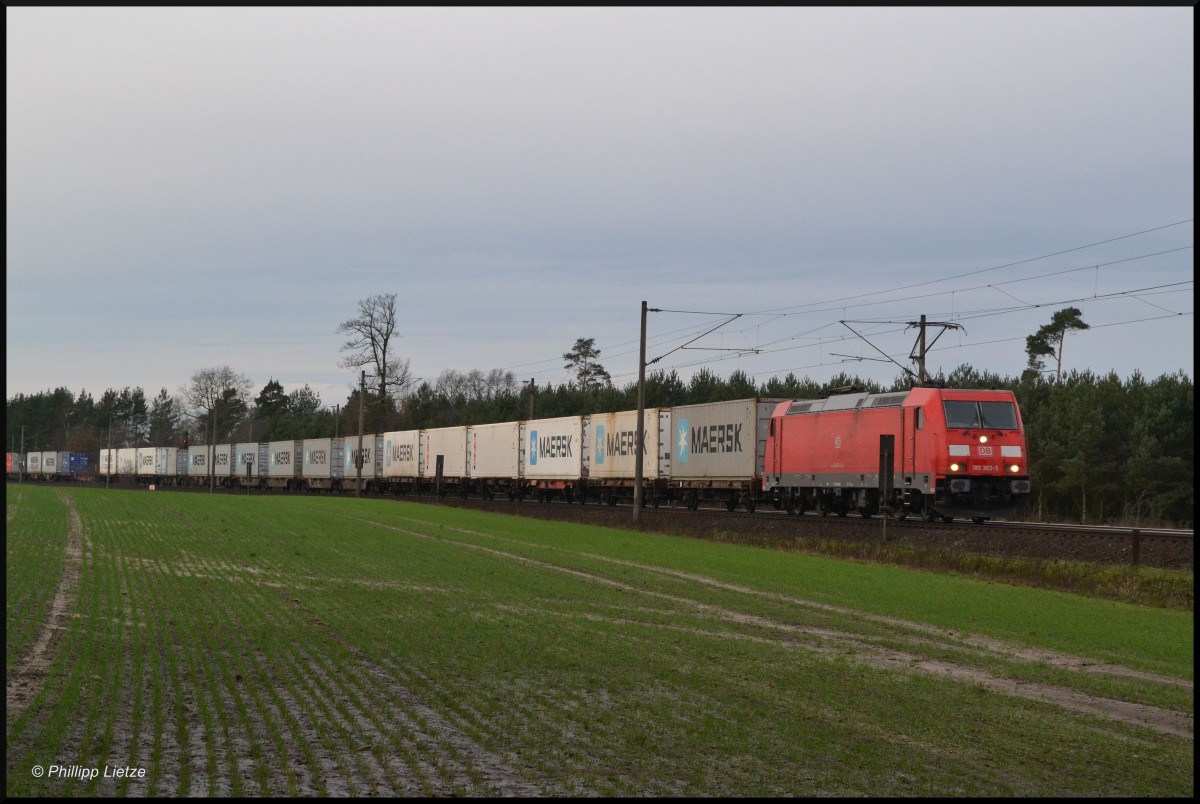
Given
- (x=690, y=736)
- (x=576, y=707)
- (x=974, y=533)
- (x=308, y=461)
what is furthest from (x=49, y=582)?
(x=308, y=461)

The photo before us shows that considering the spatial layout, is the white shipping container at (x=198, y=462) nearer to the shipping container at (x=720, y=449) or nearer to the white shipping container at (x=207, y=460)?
the white shipping container at (x=207, y=460)

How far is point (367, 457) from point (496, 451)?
23.0 meters

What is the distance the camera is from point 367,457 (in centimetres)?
8781

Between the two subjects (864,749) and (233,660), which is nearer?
(864,749)

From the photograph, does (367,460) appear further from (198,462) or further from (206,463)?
(198,462)

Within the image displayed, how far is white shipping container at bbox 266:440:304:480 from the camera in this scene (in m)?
101

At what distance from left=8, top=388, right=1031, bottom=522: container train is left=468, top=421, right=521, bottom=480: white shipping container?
8 centimetres

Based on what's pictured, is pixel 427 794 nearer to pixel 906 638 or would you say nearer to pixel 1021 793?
pixel 1021 793

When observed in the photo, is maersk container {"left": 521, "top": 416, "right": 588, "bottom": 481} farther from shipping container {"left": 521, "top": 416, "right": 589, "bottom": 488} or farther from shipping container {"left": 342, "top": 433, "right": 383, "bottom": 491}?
shipping container {"left": 342, "top": 433, "right": 383, "bottom": 491}

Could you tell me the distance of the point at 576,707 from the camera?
10992mm

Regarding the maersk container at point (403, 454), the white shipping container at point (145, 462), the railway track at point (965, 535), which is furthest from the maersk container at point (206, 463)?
the railway track at point (965, 535)

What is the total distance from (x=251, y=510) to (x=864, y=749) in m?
43.7

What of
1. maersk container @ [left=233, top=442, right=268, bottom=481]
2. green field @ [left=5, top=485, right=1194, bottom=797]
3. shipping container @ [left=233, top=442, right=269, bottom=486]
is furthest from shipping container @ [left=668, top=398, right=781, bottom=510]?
maersk container @ [left=233, top=442, right=268, bottom=481]

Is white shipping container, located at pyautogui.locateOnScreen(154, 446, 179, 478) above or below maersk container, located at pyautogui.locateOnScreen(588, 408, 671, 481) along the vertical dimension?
below
